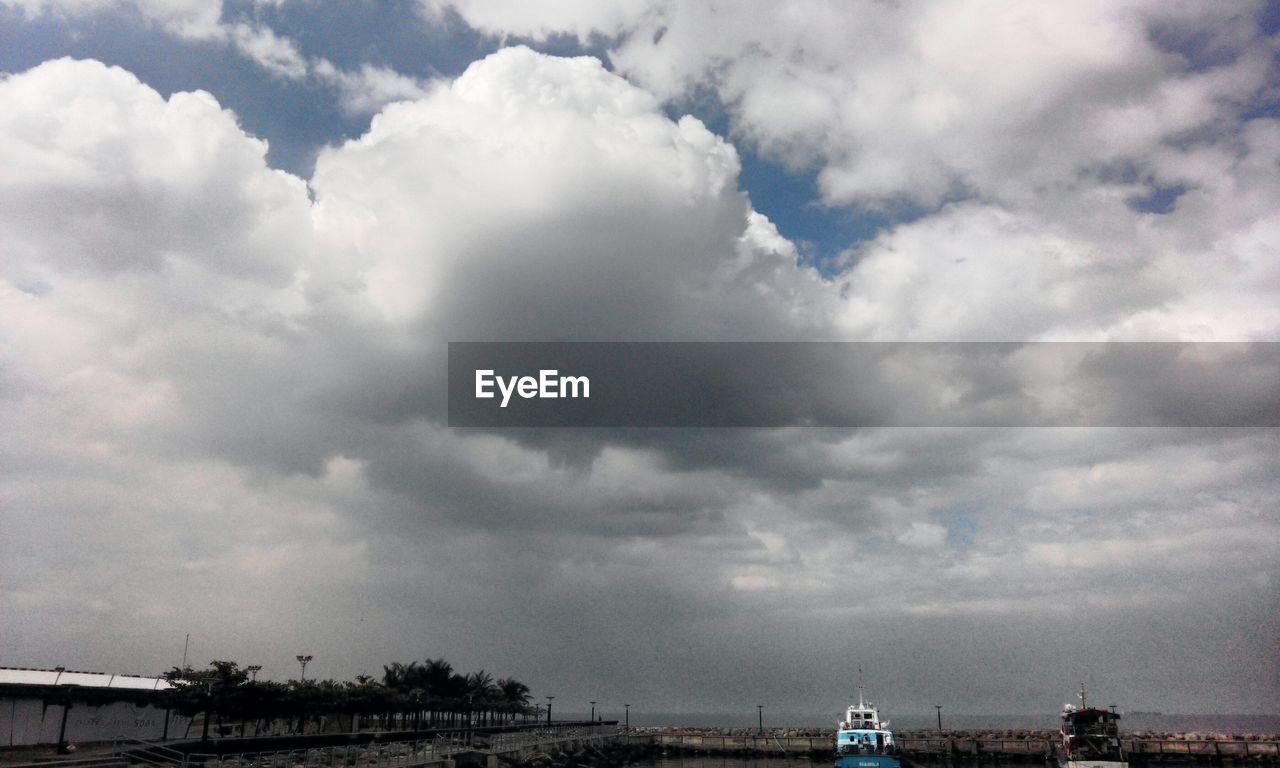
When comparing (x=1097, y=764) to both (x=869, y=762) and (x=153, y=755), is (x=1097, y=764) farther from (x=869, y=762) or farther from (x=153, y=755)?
(x=153, y=755)

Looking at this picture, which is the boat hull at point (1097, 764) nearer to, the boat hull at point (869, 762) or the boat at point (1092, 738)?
the boat at point (1092, 738)

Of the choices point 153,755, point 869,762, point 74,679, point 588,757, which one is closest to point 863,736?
point 869,762

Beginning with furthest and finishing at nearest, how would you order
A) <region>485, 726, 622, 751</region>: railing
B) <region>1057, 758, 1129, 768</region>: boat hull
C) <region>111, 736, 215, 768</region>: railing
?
<region>485, 726, 622, 751</region>: railing, <region>1057, 758, 1129, 768</region>: boat hull, <region>111, 736, 215, 768</region>: railing

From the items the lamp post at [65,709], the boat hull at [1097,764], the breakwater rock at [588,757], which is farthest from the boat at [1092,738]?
the lamp post at [65,709]

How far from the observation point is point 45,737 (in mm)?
55938

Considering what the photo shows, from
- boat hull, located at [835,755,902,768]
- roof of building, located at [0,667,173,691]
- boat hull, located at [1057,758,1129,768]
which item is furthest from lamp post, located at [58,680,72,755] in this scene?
boat hull, located at [1057,758,1129,768]

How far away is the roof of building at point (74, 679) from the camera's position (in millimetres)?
65062

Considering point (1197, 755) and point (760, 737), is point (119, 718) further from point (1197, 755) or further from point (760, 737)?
point (1197, 755)

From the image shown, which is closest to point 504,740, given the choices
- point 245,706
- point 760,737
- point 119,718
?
point 245,706

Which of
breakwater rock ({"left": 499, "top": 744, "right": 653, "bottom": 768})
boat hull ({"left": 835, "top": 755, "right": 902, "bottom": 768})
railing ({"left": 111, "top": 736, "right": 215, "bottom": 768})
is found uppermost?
railing ({"left": 111, "top": 736, "right": 215, "bottom": 768})

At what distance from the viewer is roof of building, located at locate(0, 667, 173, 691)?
65.1 meters

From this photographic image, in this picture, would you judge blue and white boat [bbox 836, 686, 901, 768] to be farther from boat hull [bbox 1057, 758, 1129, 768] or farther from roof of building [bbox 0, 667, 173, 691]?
roof of building [bbox 0, 667, 173, 691]

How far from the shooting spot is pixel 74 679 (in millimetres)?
70875

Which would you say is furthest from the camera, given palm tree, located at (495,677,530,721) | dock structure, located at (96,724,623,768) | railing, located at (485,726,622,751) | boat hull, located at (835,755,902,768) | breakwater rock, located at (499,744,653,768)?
palm tree, located at (495,677,530,721)
